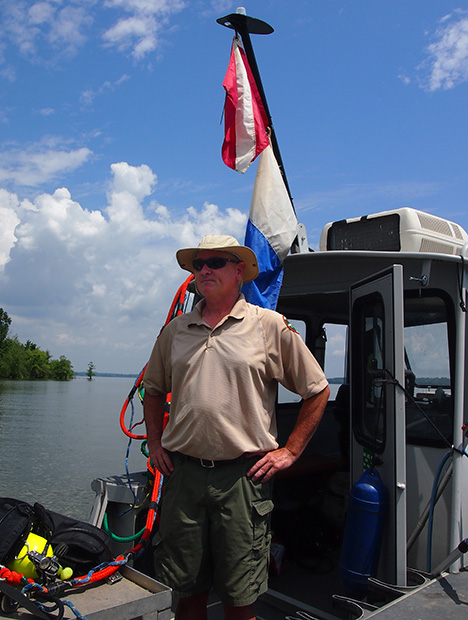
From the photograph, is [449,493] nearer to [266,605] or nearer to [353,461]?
[353,461]

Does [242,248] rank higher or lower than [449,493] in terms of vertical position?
higher

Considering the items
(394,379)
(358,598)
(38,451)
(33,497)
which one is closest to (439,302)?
(394,379)

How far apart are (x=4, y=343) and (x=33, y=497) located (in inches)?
2583

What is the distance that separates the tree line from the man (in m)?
68.9

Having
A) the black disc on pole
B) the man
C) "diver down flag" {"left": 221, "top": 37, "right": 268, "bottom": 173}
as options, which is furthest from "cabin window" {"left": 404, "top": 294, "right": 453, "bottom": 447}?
the black disc on pole

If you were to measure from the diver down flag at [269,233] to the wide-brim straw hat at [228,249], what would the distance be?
0.74 metres

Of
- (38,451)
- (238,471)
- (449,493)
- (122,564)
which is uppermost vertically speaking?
(238,471)

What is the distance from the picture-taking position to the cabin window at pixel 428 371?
3.05 m

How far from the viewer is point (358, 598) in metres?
2.70

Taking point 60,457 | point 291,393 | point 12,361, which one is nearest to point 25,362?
point 12,361

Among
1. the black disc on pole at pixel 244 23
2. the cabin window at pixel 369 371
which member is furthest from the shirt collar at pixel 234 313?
the black disc on pole at pixel 244 23

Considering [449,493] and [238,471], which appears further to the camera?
[449,493]

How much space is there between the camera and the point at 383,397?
2896 mm

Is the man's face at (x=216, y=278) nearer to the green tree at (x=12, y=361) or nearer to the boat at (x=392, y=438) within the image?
the boat at (x=392, y=438)
